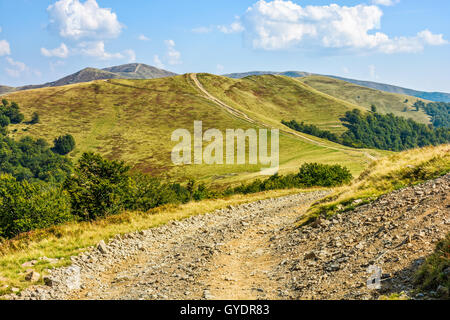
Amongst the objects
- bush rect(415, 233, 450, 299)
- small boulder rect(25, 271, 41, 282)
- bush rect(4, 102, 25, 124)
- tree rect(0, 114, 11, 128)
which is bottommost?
small boulder rect(25, 271, 41, 282)

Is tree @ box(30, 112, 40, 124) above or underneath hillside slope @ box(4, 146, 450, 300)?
above

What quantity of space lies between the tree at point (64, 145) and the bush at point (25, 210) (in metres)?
139

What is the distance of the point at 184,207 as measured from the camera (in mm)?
25750

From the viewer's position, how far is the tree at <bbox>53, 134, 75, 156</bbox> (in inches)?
6309

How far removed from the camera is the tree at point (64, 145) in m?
160

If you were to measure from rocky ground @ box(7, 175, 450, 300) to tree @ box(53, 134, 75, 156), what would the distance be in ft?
A: 533

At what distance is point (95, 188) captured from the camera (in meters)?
27.7

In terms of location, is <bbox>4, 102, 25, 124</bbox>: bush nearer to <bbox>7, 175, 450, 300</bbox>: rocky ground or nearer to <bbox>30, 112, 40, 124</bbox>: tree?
<bbox>30, 112, 40, 124</bbox>: tree

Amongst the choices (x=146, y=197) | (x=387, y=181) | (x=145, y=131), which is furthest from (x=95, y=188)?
(x=145, y=131)

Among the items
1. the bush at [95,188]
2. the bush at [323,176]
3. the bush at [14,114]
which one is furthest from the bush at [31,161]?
the bush at [95,188]

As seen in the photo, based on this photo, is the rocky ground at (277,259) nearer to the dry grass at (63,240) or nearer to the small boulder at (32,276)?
the small boulder at (32,276)

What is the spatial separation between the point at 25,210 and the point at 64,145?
476 ft

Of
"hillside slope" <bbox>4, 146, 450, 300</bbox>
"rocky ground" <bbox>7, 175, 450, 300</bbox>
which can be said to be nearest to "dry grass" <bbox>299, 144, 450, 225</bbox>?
"hillside slope" <bbox>4, 146, 450, 300</bbox>
